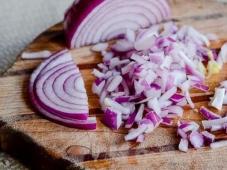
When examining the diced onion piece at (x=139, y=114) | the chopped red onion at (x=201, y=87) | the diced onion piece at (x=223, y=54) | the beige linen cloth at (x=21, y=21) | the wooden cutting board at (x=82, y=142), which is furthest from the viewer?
the beige linen cloth at (x=21, y=21)

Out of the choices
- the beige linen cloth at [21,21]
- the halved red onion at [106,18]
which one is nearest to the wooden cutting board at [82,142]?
the halved red onion at [106,18]

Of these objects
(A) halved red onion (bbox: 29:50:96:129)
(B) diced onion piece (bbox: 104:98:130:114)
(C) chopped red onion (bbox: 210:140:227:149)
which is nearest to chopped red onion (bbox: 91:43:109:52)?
(A) halved red onion (bbox: 29:50:96:129)

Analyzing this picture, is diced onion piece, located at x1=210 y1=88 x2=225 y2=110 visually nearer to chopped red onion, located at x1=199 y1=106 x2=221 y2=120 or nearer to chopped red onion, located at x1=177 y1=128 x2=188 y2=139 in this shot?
chopped red onion, located at x1=199 y1=106 x2=221 y2=120

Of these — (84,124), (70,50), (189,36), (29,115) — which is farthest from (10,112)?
(189,36)

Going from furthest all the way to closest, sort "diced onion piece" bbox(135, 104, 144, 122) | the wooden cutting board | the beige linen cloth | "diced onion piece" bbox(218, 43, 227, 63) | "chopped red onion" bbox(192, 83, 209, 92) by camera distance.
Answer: the beige linen cloth < "diced onion piece" bbox(218, 43, 227, 63) < "chopped red onion" bbox(192, 83, 209, 92) < "diced onion piece" bbox(135, 104, 144, 122) < the wooden cutting board

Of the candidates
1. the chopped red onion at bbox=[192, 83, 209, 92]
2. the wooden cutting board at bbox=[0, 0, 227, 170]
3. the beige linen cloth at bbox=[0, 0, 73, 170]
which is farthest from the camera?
the beige linen cloth at bbox=[0, 0, 73, 170]

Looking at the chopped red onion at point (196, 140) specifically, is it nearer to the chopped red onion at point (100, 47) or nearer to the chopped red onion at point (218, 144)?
the chopped red onion at point (218, 144)

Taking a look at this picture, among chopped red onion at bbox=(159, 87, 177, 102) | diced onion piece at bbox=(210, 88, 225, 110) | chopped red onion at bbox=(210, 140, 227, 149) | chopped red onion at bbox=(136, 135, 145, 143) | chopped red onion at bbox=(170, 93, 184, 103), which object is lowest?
chopped red onion at bbox=(210, 140, 227, 149)
